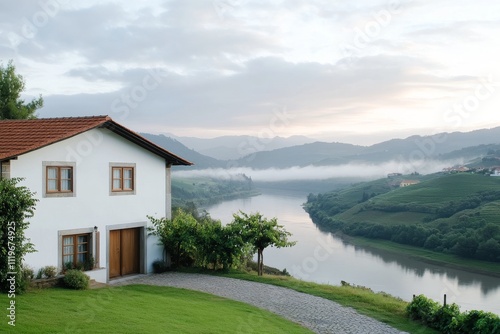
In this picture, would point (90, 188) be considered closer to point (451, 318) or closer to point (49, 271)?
point (49, 271)

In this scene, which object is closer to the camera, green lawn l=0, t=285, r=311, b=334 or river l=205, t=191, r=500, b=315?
green lawn l=0, t=285, r=311, b=334

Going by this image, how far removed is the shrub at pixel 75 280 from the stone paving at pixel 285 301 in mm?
1933

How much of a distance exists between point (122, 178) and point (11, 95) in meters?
18.1

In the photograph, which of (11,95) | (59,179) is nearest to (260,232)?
(59,179)

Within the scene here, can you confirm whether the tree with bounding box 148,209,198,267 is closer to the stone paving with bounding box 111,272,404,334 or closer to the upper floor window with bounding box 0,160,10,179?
the stone paving with bounding box 111,272,404,334

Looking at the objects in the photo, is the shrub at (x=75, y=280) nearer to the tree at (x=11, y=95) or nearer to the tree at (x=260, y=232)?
the tree at (x=260, y=232)

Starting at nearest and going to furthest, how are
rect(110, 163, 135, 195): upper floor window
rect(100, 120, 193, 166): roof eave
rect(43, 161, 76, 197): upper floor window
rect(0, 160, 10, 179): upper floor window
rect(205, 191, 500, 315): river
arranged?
rect(0, 160, 10, 179): upper floor window
rect(43, 161, 76, 197): upper floor window
rect(100, 120, 193, 166): roof eave
rect(110, 163, 135, 195): upper floor window
rect(205, 191, 500, 315): river

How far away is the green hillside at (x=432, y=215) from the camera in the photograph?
71.5m

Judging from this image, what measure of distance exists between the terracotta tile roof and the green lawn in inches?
175

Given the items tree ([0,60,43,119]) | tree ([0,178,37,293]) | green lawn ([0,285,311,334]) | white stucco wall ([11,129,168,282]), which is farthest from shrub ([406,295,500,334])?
tree ([0,60,43,119])

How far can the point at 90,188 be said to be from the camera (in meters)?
17.3

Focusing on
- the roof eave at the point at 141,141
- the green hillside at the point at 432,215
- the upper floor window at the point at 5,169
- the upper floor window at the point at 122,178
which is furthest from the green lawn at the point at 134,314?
the green hillside at the point at 432,215

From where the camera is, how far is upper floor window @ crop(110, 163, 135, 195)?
18.3m

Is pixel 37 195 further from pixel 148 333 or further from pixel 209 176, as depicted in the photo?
pixel 209 176
